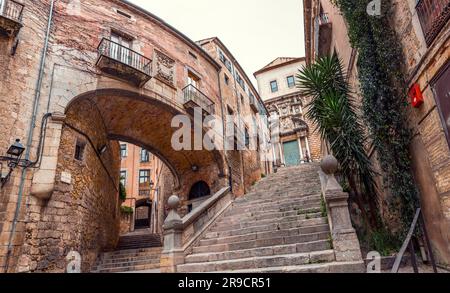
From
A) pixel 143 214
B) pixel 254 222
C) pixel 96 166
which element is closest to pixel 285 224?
pixel 254 222

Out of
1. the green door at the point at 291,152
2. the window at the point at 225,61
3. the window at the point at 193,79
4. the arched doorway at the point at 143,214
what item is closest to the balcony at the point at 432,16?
the window at the point at 193,79

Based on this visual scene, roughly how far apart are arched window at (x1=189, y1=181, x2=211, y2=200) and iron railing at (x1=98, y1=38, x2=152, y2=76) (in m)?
6.49

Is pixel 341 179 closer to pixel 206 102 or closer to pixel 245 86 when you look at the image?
pixel 206 102

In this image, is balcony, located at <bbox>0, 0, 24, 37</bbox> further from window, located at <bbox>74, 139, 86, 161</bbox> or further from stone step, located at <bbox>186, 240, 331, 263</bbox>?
stone step, located at <bbox>186, 240, 331, 263</bbox>

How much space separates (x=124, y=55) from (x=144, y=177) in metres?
18.0

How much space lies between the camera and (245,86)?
65.4 feet

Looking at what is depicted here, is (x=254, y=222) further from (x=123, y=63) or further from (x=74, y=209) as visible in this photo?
(x=123, y=63)

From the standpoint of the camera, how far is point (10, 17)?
7.03 m

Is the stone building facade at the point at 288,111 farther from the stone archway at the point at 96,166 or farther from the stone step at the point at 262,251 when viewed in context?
the stone step at the point at 262,251

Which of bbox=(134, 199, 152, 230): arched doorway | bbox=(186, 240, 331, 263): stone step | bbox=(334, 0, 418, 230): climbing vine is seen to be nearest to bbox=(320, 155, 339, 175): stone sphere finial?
bbox=(334, 0, 418, 230): climbing vine

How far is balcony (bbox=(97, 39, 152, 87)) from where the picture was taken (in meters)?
8.80

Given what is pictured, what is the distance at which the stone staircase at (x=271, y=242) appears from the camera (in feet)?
14.8
